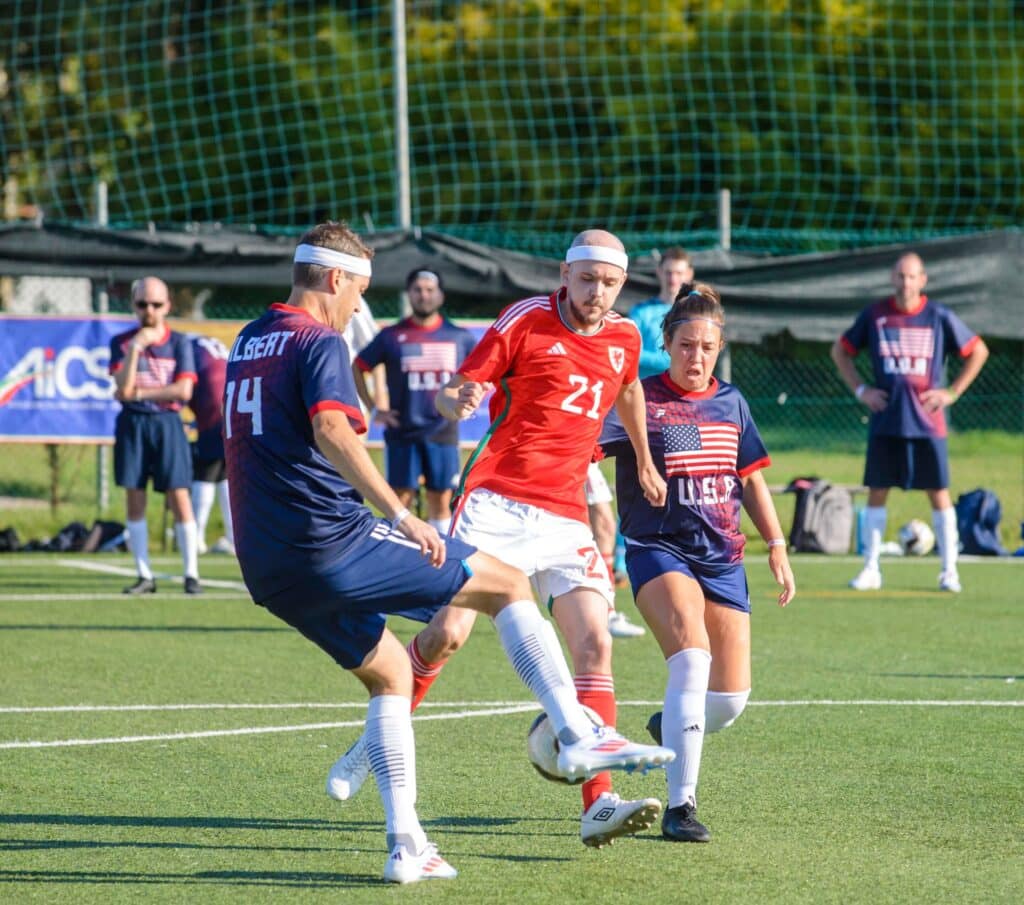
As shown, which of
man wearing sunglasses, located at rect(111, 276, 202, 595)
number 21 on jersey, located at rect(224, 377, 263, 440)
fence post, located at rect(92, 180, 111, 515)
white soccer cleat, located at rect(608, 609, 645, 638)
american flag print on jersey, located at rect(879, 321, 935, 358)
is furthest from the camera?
fence post, located at rect(92, 180, 111, 515)

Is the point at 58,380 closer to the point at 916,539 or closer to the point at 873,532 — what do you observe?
the point at 873,532

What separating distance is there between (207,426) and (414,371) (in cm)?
279

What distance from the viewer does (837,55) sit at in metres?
29.8

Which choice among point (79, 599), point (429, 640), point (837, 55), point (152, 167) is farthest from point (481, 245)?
point (837, 55)

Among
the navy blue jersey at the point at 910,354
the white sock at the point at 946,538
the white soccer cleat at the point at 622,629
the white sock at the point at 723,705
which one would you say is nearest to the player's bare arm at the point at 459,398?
the white sock at the point at 723,705

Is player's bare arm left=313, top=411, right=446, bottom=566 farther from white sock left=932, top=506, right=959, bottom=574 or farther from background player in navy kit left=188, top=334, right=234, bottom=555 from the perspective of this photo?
background player in navy kit left=188, top=334, right=234, bottom=555

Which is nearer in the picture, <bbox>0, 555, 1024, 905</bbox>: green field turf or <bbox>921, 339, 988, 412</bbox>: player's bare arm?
<bbox>0, 555, 1024, 905</bbox>: green field turf

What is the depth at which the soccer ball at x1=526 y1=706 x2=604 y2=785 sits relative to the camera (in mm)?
5043

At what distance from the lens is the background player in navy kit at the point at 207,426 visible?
14.2 m

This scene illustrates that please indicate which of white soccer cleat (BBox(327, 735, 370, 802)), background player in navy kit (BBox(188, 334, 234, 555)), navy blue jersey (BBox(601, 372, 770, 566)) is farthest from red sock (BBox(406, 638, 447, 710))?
background player in navy kit (BBox(188, 334, 234, 555))

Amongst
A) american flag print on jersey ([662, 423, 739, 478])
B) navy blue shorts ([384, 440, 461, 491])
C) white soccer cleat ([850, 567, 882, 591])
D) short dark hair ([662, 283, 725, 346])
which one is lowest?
white soccer cleat ([850, 567, 882, 591])

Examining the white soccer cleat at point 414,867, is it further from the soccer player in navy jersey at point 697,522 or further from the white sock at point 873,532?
the white sock at point 873,532

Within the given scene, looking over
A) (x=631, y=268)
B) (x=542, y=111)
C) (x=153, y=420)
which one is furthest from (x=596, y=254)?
(x=542, y=111)

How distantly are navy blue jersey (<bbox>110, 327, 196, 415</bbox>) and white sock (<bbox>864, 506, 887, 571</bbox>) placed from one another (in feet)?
16.7
